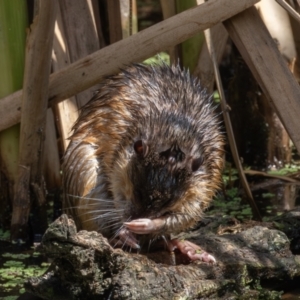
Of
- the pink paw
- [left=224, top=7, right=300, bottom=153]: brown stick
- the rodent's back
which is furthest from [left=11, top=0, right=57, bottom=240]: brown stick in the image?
the pink paw

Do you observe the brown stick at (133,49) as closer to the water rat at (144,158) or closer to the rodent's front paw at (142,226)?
the water rat at (144,158)

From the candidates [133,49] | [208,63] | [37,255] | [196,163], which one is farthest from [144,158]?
[208,63]

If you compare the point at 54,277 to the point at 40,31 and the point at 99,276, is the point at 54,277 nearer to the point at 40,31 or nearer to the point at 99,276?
the point at 99,276

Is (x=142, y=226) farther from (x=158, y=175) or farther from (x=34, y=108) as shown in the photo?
(x=34, y=108)

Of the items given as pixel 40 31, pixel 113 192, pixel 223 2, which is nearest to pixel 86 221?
pixel 113 192

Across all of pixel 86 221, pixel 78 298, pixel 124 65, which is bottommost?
pixel 78 298

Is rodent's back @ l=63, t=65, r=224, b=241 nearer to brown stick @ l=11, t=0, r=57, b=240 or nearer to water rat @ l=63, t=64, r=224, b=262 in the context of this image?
water rat @ l=63, t=64, r=224, b=262
